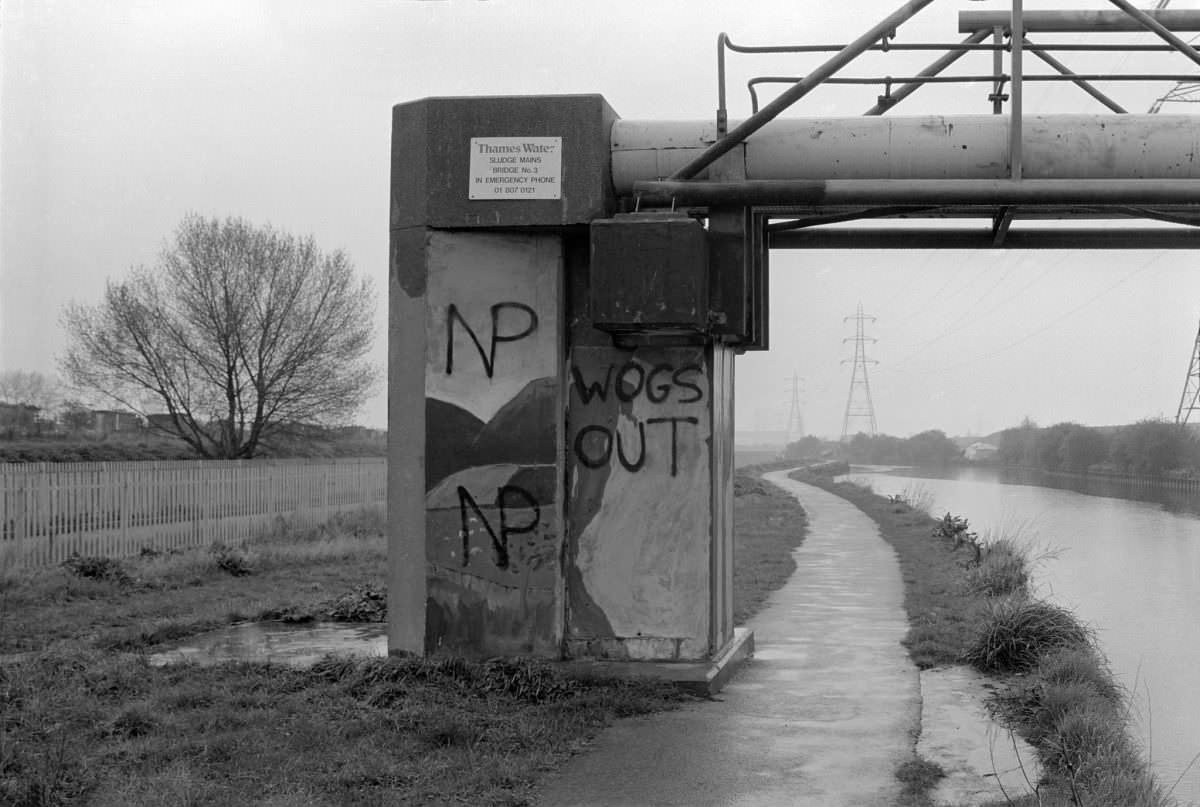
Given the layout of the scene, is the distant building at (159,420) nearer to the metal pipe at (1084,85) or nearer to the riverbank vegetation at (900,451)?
the metal pipe at (1084,85)

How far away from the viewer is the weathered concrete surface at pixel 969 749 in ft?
19.5

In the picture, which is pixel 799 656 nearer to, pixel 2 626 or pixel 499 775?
pixel 499 775

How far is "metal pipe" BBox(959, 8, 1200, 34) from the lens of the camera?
8336 mm

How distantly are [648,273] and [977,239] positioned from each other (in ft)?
10.2

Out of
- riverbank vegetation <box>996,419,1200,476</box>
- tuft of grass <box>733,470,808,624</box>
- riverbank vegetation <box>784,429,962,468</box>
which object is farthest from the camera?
riverbank vegetation <box>784,429,962,468</box>

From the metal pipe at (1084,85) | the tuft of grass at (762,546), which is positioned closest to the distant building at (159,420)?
the tuft of grass at (762,546)

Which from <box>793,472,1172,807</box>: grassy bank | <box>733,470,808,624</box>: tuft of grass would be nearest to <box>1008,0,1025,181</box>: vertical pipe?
<box>793,472,1172,807</box>: grassy bank

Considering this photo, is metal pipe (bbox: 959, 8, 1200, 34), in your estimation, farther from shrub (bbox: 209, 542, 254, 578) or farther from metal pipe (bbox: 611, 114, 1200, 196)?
shrub (bbox: 209, 542, 254, 578)

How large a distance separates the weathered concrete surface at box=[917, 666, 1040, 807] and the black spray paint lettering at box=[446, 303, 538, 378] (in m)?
3.59

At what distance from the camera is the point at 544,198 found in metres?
8.18

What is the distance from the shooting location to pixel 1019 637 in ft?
32.2

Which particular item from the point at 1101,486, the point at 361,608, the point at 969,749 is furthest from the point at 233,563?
the point at 1101,486

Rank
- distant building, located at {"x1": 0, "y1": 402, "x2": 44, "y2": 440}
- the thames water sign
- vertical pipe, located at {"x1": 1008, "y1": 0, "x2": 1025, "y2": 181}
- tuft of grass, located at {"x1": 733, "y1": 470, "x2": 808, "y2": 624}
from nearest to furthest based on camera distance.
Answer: vertical pipe, located at {"x1": 1008, "y1": 0, "x2": 1025, "y2": 181}
the thames water sign
tuft of grass, located at {"x1": 733, "y1": 470, "x2": 808, "y2": 624}
distant building, located at {"x1": 0, "y1": 402, "x2": 44, "y2": 440}

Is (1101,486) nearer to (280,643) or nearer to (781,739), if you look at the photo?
(280,643)
